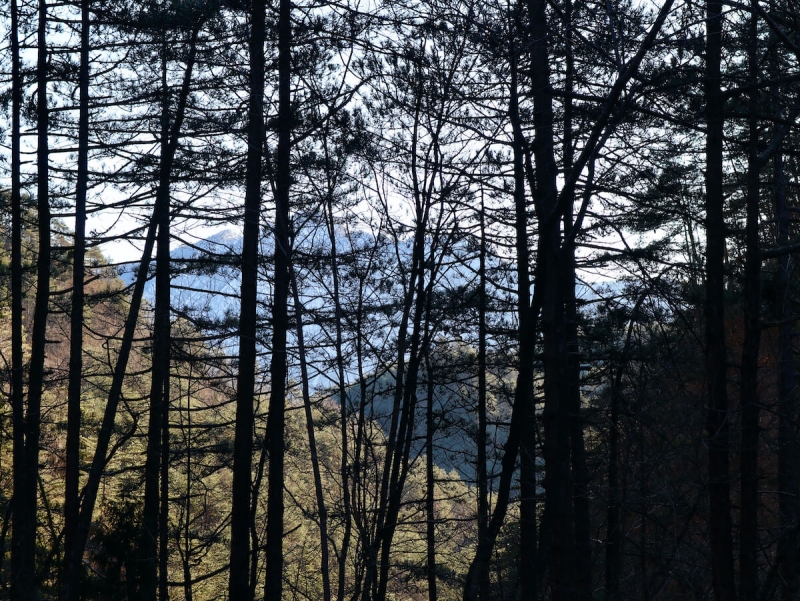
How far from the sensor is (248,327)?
332 inches

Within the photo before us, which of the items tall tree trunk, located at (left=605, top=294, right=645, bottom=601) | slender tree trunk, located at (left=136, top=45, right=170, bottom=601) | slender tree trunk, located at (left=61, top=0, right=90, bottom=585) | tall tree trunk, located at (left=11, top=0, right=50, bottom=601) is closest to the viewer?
tall tree trunk, located at (left=605, top=294, right=645, bottom=601)

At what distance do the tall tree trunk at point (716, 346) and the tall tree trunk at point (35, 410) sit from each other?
27.4 feet

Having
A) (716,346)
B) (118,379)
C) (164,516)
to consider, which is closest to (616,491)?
(716,346)

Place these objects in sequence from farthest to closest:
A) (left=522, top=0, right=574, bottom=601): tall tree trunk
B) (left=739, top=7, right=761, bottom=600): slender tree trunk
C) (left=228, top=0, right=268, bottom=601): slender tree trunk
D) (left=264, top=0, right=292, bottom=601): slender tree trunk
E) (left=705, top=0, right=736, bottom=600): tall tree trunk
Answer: (left=264, top=0, right=292, bottom=601): slender tree trunk
(left=228, top=0, right=268, bottom=601): slender tree trunk
(left=705, top=0, right=736, bottom=600): tall tree trunk
(left=522, top=0, right=574, bottom=601): tall tree trunk
(left=739, top=7, right=761, bottom=600): slender tree trunk

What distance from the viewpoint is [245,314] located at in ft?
27.7

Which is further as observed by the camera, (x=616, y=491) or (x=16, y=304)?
(x=16, y=304)

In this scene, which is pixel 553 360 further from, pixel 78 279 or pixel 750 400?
pixel 78 279

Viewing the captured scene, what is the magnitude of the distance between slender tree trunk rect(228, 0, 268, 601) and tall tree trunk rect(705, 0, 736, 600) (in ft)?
15.2

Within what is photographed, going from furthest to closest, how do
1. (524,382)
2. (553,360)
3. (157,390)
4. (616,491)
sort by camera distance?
(157,390) → (524,382) → (553,360) → (616,491)

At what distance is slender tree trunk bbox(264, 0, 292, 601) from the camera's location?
804cm

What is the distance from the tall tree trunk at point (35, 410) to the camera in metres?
8.98

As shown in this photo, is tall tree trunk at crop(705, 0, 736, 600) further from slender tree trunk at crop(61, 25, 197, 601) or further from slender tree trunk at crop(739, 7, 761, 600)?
slender tree trunk at crop(61, 25, 197, 601)

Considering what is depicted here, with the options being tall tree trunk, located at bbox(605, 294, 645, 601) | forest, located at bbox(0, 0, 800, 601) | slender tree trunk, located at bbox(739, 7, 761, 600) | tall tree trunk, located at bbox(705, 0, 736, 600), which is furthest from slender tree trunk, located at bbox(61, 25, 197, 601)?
slender tree trunk, located at bbox(739, 7, 761, 600)

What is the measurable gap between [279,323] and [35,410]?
400cm
